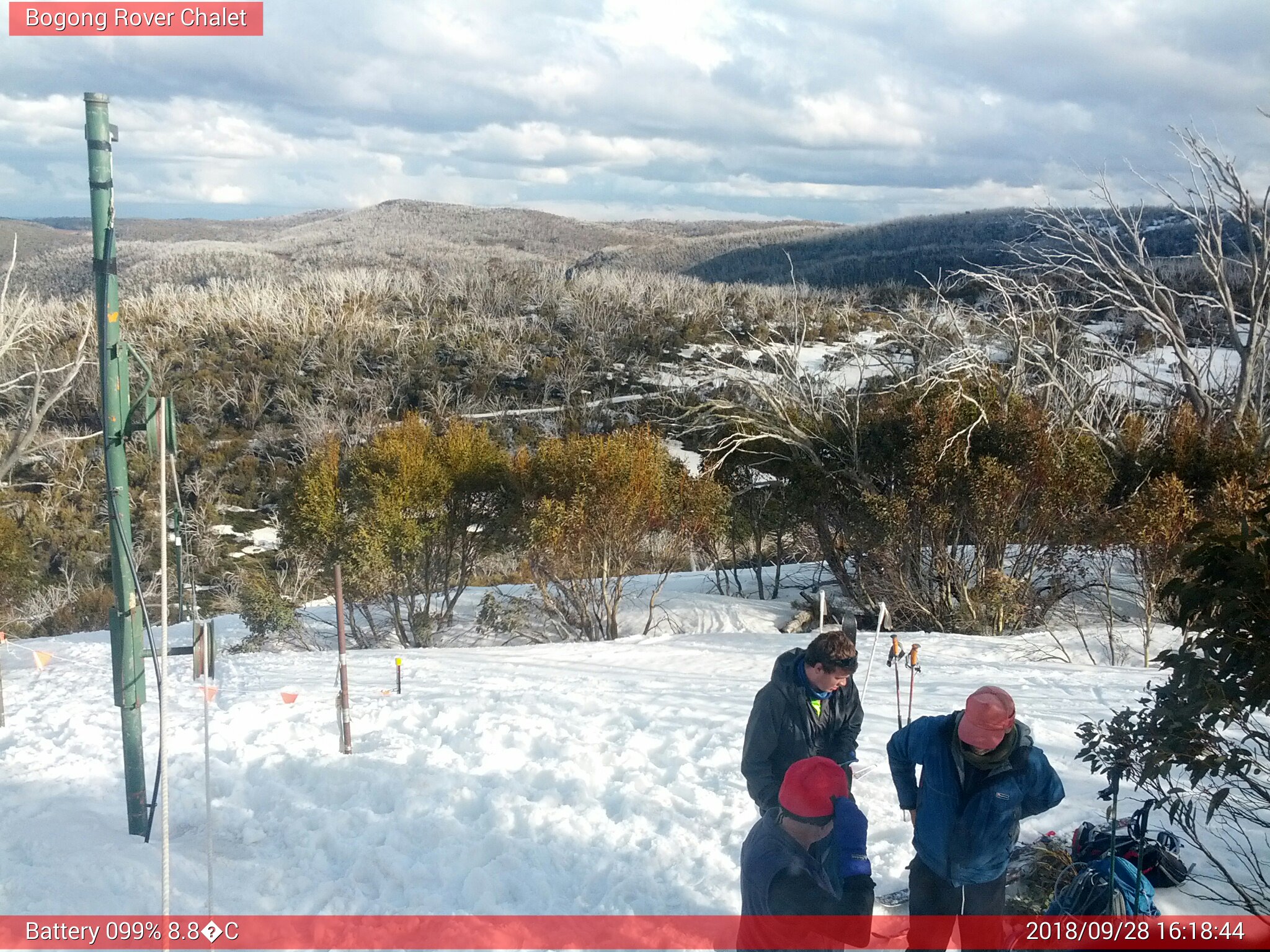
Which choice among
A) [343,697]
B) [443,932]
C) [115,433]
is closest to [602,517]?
[343,697]

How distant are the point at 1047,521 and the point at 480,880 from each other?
12.7m

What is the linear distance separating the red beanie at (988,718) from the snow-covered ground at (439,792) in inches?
63.9

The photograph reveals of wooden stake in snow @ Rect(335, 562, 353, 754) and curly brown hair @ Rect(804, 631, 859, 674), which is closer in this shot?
curly brown hair @ Rect(804, 631, 859, 674)

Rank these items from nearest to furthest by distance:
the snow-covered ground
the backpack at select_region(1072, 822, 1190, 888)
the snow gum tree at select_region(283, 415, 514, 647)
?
the backpack at select_region(1072, 822, 1190, 888) → the snow-covered ground → the snow gum tree at select_region(283, 415, 514, 647)

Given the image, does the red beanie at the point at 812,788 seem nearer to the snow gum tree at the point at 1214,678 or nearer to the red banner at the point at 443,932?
the snow gum tree at the point at 1214,678

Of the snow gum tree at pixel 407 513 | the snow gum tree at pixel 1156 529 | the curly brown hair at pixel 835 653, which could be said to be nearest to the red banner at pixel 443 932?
the curly brown hair at pixel 835 653

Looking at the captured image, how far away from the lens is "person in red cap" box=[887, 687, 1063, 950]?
3357 millimetres

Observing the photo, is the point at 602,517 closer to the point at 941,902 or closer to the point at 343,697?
the point at 343,697

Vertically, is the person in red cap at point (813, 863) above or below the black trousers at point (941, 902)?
above

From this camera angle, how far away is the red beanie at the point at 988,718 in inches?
128

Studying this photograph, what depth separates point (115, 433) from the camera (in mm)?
4656

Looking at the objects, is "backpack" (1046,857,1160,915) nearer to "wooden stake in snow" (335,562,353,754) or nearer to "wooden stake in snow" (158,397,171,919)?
"wooden stake in snow" (158,397,171,919)

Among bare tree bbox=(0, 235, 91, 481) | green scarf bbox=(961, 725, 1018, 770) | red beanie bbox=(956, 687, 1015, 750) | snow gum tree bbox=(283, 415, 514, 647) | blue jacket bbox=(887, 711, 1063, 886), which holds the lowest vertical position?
snow gum tree bbox=(283, 415, 514, 647)

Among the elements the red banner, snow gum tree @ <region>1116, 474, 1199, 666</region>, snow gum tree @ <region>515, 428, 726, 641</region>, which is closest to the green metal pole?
the red banner
